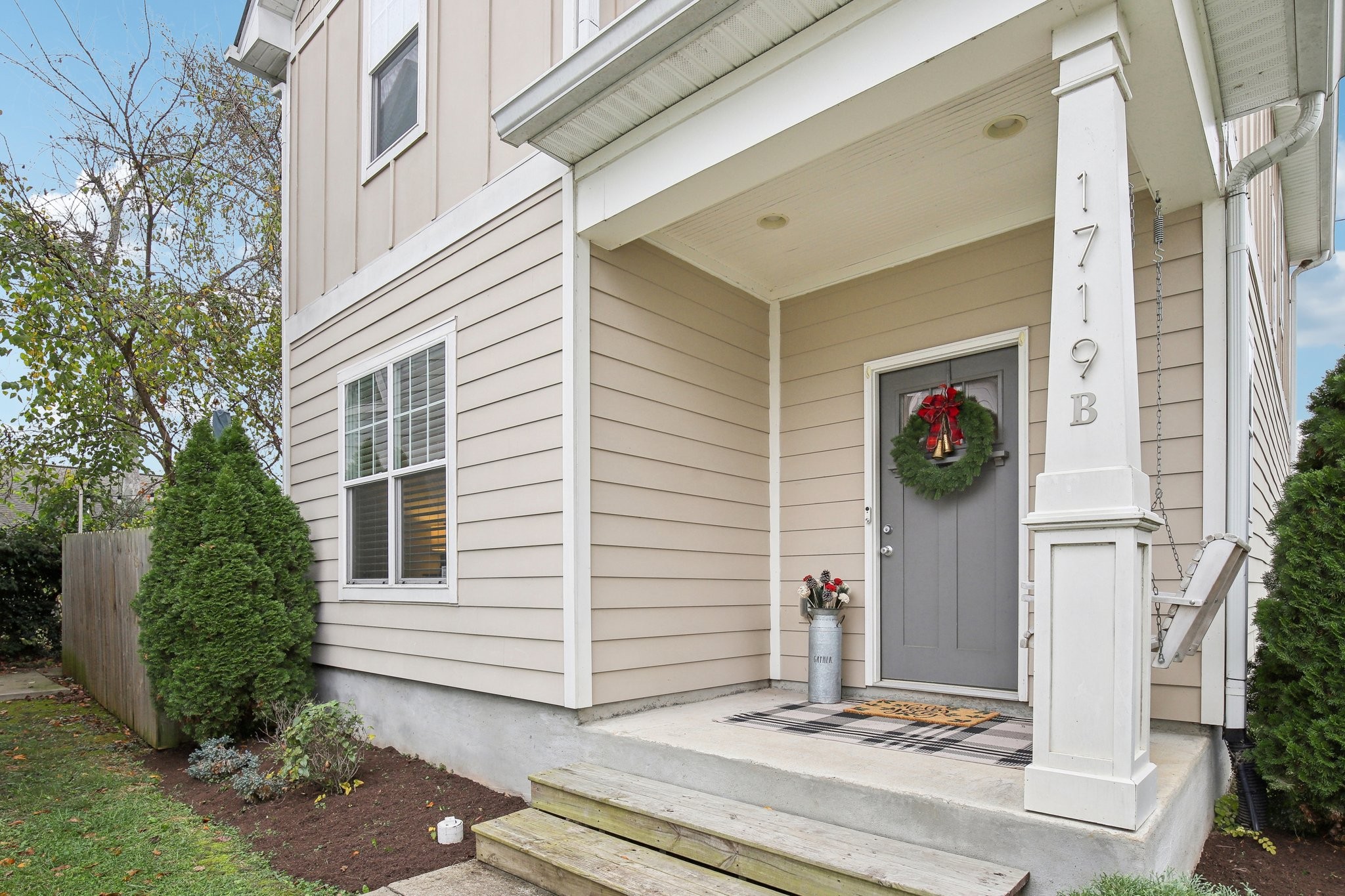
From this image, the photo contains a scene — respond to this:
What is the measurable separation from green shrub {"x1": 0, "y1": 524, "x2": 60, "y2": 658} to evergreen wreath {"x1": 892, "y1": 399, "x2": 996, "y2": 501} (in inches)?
394

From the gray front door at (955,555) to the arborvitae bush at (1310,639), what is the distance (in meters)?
1.05

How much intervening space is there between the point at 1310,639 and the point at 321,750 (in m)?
4.34

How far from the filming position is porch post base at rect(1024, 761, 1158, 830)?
A: 2.08m

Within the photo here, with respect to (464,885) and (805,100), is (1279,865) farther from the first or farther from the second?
(805,100)

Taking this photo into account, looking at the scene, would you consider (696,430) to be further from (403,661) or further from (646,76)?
(403,661)

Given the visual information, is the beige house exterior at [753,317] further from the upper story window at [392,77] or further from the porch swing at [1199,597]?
the porch swing at [1199,597]

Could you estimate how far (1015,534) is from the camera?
12.6ft

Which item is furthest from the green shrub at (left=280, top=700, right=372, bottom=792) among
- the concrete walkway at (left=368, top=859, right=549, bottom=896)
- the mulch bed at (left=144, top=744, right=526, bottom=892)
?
the concrete walkway at (left=368, top=859, right=549, bottom=896)

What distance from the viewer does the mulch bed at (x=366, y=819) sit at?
130 inches

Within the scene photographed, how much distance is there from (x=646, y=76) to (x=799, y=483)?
2.40m

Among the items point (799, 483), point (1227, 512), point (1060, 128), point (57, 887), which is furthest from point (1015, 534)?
point (57, 887)

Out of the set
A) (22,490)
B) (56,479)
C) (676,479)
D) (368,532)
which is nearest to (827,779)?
(676,479)

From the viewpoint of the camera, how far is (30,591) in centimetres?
935

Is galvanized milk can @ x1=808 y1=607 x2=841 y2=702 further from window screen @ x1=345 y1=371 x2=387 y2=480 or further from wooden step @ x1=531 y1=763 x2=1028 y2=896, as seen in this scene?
window screen @ x1=345 y1=371 x2=387 y2=480
